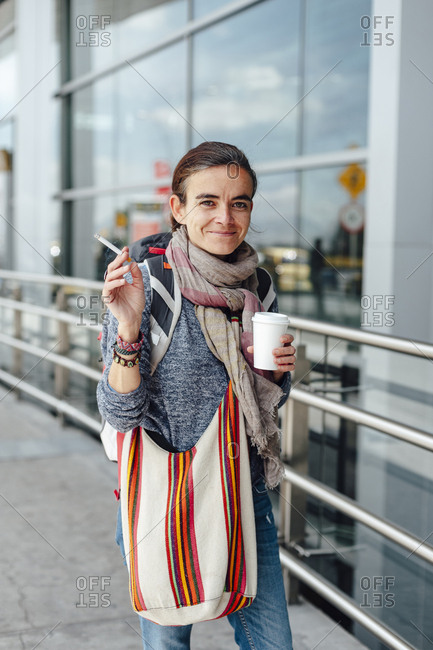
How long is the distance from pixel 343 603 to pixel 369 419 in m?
0.69

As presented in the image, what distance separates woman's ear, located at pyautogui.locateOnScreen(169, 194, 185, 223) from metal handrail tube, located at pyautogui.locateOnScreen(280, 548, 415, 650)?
4.99 ft

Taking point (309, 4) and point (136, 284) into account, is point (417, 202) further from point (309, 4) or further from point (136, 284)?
point (136, 284)

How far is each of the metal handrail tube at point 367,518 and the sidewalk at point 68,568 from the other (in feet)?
1.68

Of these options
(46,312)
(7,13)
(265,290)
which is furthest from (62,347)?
(7,13)

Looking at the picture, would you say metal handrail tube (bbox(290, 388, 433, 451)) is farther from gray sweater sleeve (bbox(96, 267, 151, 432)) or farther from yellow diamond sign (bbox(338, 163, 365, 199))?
yellow diamond sign (bbox(338, 163, 365, 199))

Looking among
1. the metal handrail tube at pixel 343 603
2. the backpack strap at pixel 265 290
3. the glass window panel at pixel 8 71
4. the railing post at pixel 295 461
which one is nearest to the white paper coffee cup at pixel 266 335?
the backpack strap at pixel 265 290

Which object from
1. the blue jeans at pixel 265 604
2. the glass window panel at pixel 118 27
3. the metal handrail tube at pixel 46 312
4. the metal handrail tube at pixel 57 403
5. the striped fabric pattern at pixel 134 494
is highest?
the glass window panel at pixel 118 27

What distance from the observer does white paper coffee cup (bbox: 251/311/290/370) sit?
63.2 inches

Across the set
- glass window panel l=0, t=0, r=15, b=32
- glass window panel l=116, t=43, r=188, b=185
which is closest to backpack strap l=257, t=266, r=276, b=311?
glass window panel l=116, t=43, r=188, b=185

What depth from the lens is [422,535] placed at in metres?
2.61

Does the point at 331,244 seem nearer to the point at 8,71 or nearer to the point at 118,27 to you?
the point at 118,27

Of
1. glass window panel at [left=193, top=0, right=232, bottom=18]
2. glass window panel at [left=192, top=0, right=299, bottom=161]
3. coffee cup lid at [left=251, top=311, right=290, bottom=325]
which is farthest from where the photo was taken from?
glass window panel at [left=193, top=0, right=232, bottom=18]

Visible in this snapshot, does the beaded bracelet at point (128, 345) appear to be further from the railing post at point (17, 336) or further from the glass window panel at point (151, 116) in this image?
the glass window panel at point (151, 116)

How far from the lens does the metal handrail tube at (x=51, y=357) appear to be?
5152 millimetres
